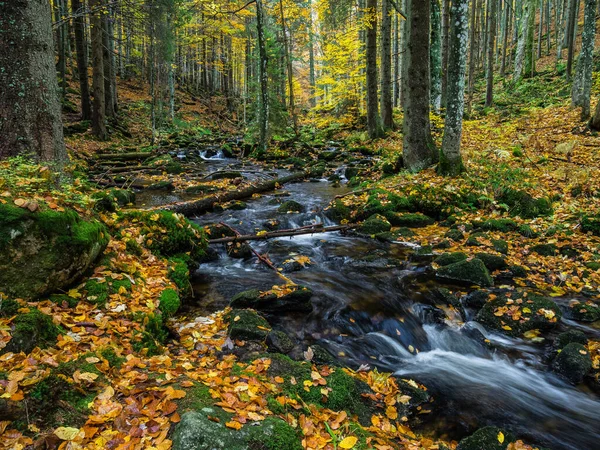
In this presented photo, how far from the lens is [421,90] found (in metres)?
10.7

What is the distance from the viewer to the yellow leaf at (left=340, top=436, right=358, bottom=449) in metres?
2.66

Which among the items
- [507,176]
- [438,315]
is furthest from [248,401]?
[507,176]

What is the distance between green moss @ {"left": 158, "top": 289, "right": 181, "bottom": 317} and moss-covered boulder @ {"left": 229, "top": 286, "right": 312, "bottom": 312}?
829 millimetres

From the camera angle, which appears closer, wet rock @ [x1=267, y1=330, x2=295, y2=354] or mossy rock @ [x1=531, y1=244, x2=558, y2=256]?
wet rock @ [x1=267, y1=330, x2=295, y2=354]

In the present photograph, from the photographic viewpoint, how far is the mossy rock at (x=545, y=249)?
6.86 meters

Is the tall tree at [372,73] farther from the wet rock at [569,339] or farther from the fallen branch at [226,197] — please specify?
the wet rock at [569,339]

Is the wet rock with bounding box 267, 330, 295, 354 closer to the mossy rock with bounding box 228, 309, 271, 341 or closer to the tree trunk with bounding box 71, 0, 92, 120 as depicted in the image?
the mossy rock with bounding box 228, 309, 271, 341

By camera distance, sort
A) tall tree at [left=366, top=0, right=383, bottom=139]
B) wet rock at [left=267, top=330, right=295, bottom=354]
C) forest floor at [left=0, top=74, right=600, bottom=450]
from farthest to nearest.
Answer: tall tree at [left=366, top=0, right=383, bottom=139]
wet rock at [left=267, top=330, right=295, bottom=354]
forest floor at [left=0, top=74, right=600, bottom=450]

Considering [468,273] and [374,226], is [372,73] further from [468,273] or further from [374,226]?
[468,273]

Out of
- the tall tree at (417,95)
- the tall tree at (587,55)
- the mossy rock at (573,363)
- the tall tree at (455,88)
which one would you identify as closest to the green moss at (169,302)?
the mossy rock at (573,363)

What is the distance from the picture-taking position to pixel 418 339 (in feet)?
17.6

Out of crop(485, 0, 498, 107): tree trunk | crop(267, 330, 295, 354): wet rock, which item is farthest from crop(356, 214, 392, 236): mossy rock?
crop(485, 0, 498, 107): tree trunk

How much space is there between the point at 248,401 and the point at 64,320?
2011mm

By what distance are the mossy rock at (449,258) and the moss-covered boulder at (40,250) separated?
19.0ft
